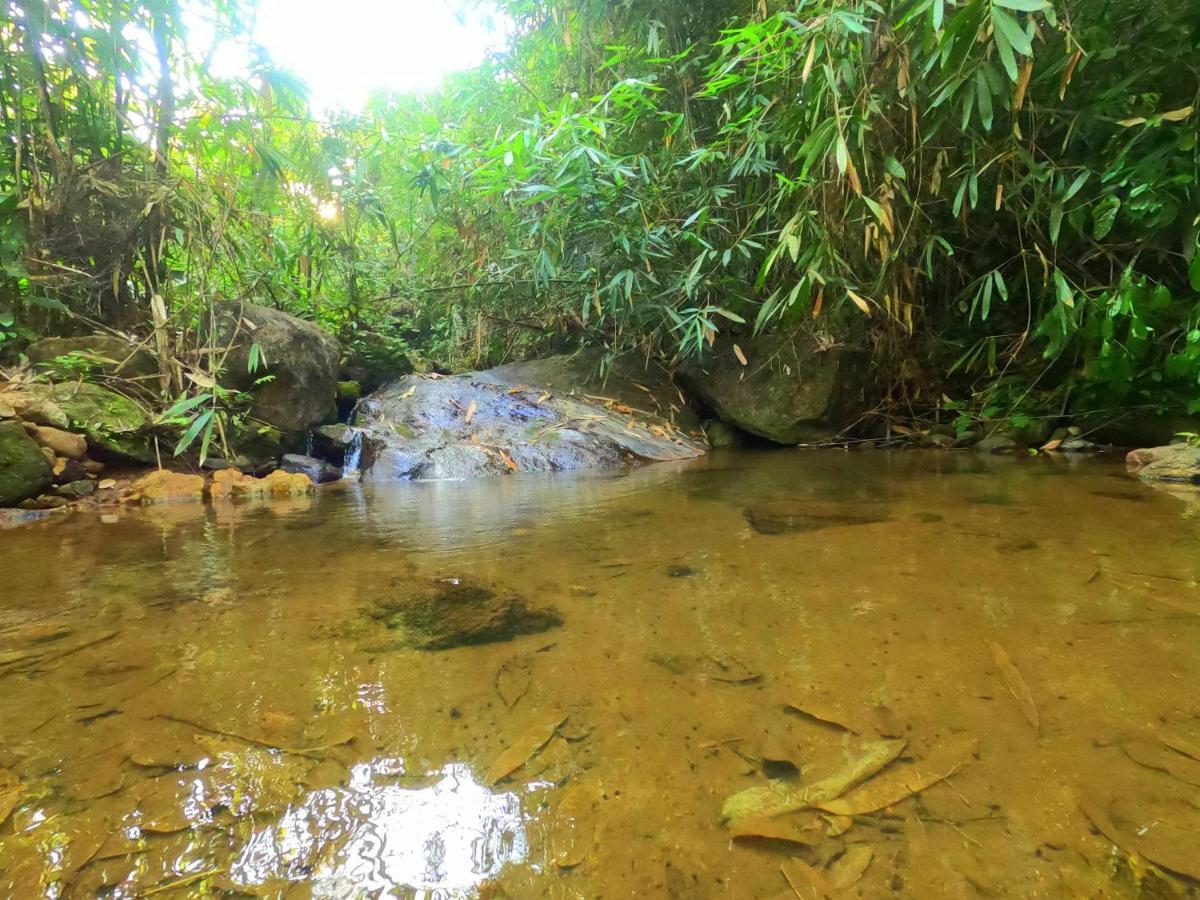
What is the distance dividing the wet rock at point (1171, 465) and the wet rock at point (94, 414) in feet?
16.4

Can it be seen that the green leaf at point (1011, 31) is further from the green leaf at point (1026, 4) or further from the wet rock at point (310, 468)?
the wet rock at point (310, 468)

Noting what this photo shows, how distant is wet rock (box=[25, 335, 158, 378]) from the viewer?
Result: 3455 millimetres

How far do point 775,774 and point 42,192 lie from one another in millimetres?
4771

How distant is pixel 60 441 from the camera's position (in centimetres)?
302

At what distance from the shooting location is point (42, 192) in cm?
340

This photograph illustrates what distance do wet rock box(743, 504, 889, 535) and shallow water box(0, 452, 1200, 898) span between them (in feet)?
0.42

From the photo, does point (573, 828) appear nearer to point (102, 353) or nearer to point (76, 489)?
point (76, 489)

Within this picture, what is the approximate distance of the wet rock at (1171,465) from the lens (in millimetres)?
2367

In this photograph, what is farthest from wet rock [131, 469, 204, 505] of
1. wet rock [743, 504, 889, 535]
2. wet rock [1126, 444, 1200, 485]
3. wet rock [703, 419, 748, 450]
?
wet rock [1126, 444, 1200, 485]

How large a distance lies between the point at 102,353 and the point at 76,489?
3.75 ft

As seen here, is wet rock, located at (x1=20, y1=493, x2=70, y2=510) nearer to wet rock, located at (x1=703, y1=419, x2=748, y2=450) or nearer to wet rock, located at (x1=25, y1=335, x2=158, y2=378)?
wet rock, located at (x1=25, y1=335, x2=158, y2=378)

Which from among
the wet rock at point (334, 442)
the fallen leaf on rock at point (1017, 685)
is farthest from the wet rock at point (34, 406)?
the fallen leaf on rock at point (1017, 685)

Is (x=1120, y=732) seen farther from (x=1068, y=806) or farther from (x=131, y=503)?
(x=131, y=503)

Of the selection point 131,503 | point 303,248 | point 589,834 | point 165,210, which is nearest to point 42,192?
point 165,210
